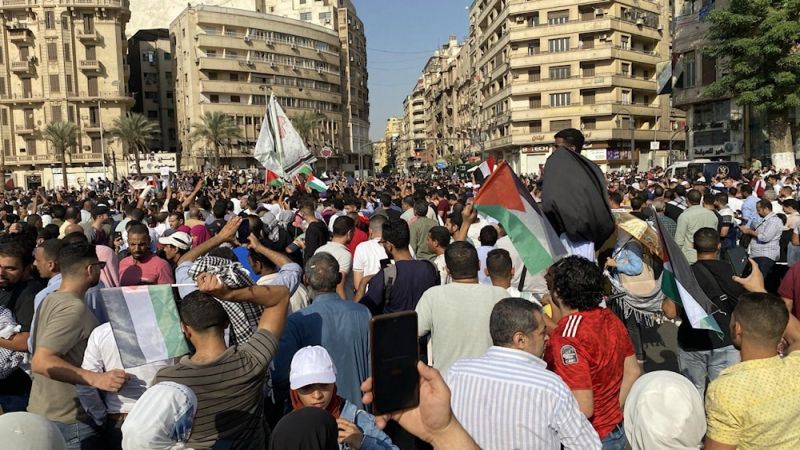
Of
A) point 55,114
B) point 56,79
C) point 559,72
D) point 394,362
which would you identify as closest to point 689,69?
point 559,72

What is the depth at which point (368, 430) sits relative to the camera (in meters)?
2.91

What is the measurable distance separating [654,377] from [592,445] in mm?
381

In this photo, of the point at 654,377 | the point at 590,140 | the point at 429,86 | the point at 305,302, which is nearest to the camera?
the point at 654,377

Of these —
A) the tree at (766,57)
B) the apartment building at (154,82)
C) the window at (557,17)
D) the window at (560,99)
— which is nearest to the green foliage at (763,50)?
the tree at (766,57)

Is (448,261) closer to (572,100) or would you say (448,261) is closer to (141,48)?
(572,100)

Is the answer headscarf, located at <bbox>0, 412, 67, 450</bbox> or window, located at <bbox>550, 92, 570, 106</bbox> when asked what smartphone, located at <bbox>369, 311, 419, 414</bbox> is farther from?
window, located at <bbox>550, 92, 570, 106</bbox>

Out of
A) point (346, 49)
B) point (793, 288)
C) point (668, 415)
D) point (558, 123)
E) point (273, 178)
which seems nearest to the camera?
point (668, 415)

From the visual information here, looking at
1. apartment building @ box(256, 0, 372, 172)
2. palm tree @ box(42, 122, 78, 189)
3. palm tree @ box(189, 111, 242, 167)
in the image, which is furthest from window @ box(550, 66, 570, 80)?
palm tree @ box(42, 122, 78, 189)

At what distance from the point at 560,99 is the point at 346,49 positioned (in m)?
41.8

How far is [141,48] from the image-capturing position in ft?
261

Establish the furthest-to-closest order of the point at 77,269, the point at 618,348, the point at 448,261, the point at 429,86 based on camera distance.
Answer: the point at 429,86 < the point at 448,261 < the point at 77,269 < the point at 618,348

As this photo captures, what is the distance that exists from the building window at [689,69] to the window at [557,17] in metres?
17.0

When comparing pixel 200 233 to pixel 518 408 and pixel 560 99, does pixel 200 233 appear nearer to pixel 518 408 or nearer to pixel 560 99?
pixel 518 408

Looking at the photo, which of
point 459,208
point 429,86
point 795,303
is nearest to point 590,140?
point 459,208
